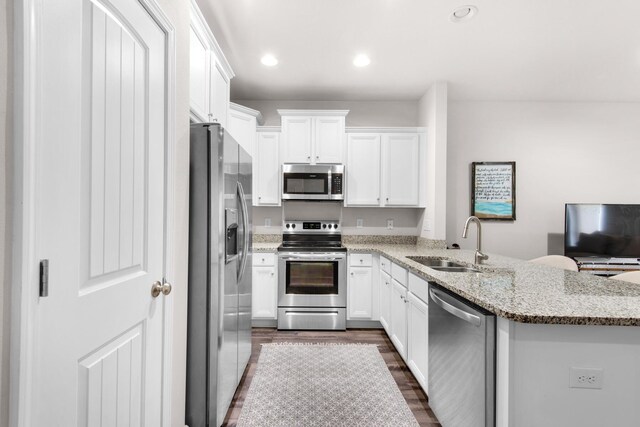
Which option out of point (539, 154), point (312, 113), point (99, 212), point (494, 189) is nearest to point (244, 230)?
point (99, 212)

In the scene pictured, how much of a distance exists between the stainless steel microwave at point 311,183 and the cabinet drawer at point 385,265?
87 cm

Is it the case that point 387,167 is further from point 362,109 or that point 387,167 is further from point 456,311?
point 456,311

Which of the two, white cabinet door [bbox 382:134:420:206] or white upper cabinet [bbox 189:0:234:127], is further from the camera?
white cabinet door [bbox 382:134:420:206]

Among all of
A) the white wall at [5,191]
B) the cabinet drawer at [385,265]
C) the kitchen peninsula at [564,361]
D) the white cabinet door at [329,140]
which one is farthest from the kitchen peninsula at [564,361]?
the white cabinet door at [329,140]

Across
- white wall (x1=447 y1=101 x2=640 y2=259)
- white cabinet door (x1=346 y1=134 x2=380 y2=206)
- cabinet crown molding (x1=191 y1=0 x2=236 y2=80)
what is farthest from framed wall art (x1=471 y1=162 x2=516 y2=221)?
cabinet crown molding (x1=191 y1=0 x2=236 y2=80)

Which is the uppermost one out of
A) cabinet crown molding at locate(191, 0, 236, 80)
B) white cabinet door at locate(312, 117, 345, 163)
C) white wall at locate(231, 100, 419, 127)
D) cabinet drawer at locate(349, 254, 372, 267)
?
white wall at locate(231, 100, 419, 127)

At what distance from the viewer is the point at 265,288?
132 inches

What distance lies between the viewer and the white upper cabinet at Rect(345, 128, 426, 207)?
12.1 feet

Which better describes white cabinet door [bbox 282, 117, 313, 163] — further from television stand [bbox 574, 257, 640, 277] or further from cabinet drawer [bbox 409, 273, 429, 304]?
television stand [bbox 574, 257, 640, 277]

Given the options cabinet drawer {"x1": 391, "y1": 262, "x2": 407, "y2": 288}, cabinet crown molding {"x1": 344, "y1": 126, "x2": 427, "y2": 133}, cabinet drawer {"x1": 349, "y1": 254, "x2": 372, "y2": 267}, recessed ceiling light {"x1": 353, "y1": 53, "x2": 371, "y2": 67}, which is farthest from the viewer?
cabinet crown molding {"x1": 344, "y1": 126, "x2": 427, "y2": 133}

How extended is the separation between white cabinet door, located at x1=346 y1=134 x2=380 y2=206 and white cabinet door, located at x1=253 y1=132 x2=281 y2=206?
863 mm

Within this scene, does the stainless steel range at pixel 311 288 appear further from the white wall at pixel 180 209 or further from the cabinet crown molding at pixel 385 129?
the white wall at pixel 180 209

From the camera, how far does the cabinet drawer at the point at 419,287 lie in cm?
A: 194

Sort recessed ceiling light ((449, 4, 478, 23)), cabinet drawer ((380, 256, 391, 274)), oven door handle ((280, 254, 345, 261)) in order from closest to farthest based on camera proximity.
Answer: recessed ceiling light ((449, 4, 478, 23)), cabinet drawer ((380, 256, 391, 274)), oven door handle ((280, 254, 345, 261))
